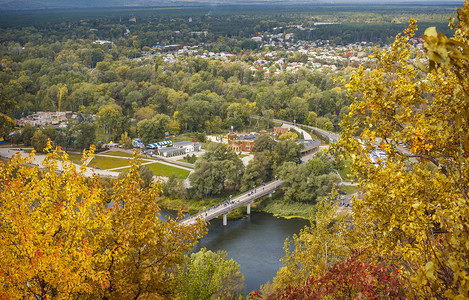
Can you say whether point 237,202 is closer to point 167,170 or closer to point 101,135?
point 167,170

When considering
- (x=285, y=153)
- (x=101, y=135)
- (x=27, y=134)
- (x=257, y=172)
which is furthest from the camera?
(x=101, y=135)

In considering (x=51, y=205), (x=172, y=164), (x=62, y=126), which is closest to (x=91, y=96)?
(x=62, y=126)

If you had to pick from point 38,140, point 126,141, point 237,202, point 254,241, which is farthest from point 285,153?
point 38,140

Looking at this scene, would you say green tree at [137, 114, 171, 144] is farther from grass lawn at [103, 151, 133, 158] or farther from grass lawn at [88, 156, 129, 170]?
grass lawn at [88, 156, 129, 170]

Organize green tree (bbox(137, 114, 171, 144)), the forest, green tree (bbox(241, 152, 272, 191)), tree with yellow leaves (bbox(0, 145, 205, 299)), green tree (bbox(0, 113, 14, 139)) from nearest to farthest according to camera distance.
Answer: the forest, tree with yellow leaves (bbox(0, 145, 205, 299)), green tree (bbox(241, 152, 272, 191)), green tree (bbox(0, 113, 14, 139)), green tree (bbox(137, 114, 171, 144))

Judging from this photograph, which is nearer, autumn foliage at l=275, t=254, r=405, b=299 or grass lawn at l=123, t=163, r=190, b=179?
autumn foliage at l=275, t=254, r=405, b=299

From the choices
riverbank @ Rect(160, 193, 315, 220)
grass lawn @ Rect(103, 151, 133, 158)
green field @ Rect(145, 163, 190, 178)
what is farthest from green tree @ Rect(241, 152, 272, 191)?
grass lawn @ Rect(103, 151, 133, 158)
